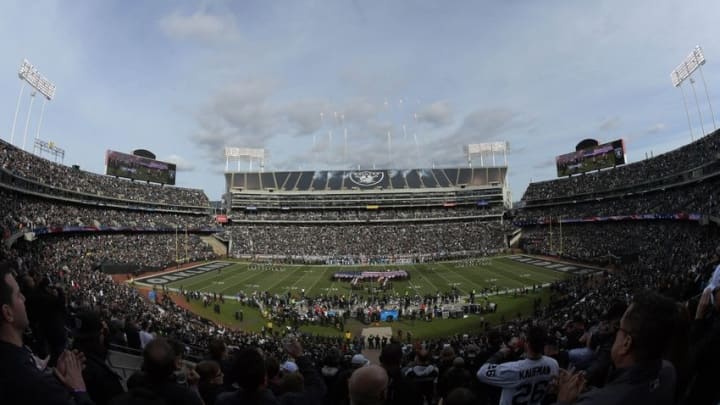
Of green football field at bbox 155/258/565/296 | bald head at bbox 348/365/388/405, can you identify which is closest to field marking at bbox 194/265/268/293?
green football field at bbox 155/258/565/296

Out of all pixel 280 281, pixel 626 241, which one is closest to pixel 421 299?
pixel 280 281

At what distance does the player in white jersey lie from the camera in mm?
4172

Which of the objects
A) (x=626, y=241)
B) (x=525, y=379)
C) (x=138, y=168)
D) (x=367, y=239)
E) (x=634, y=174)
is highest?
(x=138, y=168)

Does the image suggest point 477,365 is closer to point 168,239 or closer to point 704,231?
point 704,231

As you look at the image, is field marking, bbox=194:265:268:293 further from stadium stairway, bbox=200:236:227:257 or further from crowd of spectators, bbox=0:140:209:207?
crowd of spectators, bbox=0:140:209:207

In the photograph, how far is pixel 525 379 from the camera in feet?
13.6

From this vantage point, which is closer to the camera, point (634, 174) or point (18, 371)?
point (18, 371)

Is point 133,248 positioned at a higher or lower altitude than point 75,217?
lower

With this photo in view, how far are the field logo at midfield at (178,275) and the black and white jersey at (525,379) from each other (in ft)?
155

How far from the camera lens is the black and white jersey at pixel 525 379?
13.7 feet

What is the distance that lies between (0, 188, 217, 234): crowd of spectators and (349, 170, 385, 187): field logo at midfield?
36.2 metres

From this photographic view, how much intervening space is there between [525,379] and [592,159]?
277ft

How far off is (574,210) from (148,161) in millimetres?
78879

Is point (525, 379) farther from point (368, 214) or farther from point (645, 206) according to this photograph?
point (368, 214)
